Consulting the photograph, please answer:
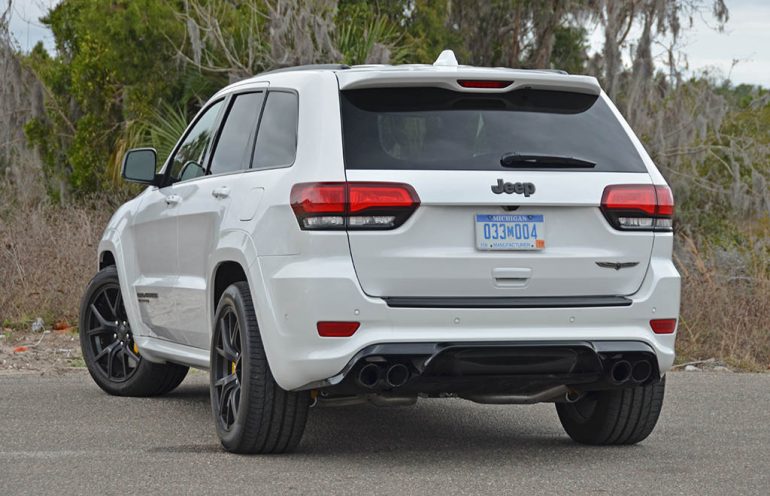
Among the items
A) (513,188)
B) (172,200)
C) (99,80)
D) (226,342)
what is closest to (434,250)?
(513,188)

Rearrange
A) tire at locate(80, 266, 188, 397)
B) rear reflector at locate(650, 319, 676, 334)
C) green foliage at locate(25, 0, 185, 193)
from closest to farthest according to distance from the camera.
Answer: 1. rear reflector at locate(650, 319, 676, 334)
2. tire at locate(80, 266, 188, 397)
3. green foliage at locate(25, 0, 185, 193)

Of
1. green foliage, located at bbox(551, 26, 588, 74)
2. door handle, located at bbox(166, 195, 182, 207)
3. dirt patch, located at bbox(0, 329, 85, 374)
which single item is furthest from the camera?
green foliage, located at bbox(551, 26, 588, 74)

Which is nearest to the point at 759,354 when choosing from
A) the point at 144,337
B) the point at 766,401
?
the point at 766,401

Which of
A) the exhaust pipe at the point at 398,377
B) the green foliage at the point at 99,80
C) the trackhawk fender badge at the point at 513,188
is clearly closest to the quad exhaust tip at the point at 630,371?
the trackhawk fender badge at the point at 513,188

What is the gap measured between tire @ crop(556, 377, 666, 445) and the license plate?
1153mm

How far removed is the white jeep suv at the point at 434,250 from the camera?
595 cm

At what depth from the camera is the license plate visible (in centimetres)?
607

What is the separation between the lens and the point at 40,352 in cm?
1143

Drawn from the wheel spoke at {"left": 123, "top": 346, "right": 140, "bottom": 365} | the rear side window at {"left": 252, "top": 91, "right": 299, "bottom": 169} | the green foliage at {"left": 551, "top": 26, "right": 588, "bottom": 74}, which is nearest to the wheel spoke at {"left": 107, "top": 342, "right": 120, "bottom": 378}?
the wheel spoke at {"left": 123, "top": 346, "right": 140, "bottom": 365}

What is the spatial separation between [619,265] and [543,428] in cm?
198

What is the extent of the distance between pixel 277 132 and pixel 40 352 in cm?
550

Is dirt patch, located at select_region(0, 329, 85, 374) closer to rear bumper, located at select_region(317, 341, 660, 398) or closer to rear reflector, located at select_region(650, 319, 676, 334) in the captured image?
rear bumper, located at select_region(317, 341, 660, 398)

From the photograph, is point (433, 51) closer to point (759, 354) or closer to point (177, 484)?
point (759, 354)

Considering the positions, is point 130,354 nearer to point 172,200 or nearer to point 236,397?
point 172,200
